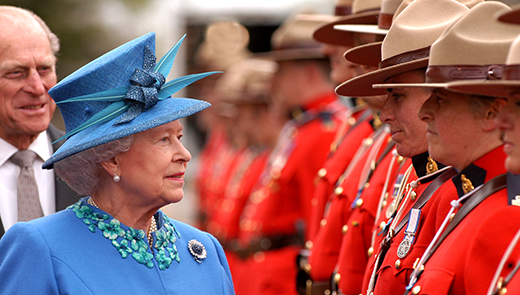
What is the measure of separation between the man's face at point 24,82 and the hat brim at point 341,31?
2.07 m

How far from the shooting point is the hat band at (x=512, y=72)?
2.08m

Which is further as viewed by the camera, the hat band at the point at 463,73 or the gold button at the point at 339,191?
the gold button at the point at 339,191

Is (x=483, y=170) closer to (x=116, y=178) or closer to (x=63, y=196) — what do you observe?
(x=116, y=178)

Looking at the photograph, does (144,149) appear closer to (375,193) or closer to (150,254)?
(150,254)

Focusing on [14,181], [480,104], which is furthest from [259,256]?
[480,104]

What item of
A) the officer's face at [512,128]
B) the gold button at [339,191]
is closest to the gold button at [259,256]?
the gold button at [339,191]

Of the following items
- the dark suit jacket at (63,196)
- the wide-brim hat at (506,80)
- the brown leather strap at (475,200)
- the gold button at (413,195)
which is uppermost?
the wide-brim hat at (506,80)

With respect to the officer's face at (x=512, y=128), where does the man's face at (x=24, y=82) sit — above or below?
below

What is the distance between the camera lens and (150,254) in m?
2.88

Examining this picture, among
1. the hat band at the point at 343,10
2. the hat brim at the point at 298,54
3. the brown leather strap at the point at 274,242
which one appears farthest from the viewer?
the hat brim at the point at 298,54

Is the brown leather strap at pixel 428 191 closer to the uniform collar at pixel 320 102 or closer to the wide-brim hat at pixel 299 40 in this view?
the uniform collar at pixel 320 102

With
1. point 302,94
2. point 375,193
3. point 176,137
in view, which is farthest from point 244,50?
point 176,137

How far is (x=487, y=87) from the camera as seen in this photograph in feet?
7.33

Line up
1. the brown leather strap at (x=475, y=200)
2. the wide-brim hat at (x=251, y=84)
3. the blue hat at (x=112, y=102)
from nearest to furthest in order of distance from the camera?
Result: the brown leather strap at (x=475, y=200) < the blue hat at (x=112, y=102) < the wide-brim hat at (x=251, y=84)
